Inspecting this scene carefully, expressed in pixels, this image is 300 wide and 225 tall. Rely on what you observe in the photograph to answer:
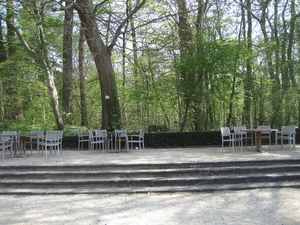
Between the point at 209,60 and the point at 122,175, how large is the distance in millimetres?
→ 5947

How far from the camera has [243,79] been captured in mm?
11242

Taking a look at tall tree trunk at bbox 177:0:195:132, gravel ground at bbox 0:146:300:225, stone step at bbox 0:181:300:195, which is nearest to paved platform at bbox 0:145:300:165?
stone step at bbox 0:181:300:195

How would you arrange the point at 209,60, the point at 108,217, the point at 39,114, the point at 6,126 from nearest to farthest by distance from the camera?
the point at 108,217
the point at 209,60
the point at 6,126
the point at 39,114

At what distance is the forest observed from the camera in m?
10.0

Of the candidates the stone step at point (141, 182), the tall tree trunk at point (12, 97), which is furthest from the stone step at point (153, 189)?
the tall tree trunk at point (12, 97)

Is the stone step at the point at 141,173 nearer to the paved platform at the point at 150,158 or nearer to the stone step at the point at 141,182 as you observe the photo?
the stone step at the point at 141,182

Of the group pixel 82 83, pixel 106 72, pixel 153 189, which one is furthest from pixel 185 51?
pixel 153 189

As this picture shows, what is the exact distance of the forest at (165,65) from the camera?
1002 centimetres

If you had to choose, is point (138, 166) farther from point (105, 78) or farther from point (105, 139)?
point (105, 78)

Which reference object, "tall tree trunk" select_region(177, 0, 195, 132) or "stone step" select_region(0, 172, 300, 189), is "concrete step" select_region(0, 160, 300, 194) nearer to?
"stone step" select_region(0, 172, 300, 189)

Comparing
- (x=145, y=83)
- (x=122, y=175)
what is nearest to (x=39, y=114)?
(x=145, y=83)

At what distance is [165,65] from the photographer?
1169 cm

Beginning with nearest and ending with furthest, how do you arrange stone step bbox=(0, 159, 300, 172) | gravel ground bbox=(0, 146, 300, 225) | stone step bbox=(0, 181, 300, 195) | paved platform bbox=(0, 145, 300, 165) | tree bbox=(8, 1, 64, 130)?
gravel ground bbox=(0, 146, 300, 225)
stone step bbox=(0, 181, 300, 195)
stone step bbox=(0, 159, 300, 172)
paved platform bbox=(0, 145, 300, 165)
tree bbox=(8, 1, 64, 130)

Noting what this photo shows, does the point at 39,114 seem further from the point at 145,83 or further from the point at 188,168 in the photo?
Answer: the point at 188,168
